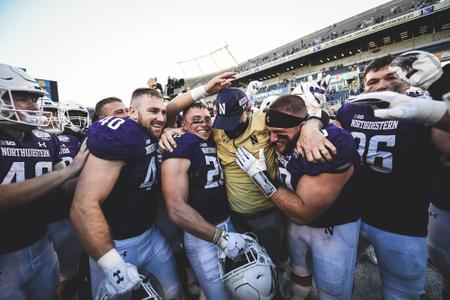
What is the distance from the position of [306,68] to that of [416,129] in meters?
34.5

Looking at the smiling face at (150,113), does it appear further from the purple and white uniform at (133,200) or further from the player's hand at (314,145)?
the player's hand at (314,145)

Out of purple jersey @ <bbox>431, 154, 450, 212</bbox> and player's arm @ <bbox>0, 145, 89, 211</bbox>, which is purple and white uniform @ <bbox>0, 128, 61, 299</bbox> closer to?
player's arm @ <bbox>0, 145, 89, 211</bbox>

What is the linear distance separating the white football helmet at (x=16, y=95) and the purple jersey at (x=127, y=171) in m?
0.47

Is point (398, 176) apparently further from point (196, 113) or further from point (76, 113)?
point (76, 113)

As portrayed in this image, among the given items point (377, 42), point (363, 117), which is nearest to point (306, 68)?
point (377, 42)

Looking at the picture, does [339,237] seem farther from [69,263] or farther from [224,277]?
[69,263]

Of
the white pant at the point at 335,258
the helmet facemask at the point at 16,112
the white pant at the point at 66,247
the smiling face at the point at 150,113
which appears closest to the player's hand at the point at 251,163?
the white pant at the point at 335,258

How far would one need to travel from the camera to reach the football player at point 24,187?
1755 mm

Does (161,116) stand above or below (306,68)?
above

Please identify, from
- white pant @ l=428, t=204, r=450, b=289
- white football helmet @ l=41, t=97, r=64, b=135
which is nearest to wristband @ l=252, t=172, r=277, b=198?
white pant @ l=428, t=204, r=450, b=289

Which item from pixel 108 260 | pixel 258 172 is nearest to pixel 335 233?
pixel 258 172

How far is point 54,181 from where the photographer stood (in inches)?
72.1

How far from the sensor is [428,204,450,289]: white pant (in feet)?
7.08

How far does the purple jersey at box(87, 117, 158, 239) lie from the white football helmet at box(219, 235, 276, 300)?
0.85 metres
